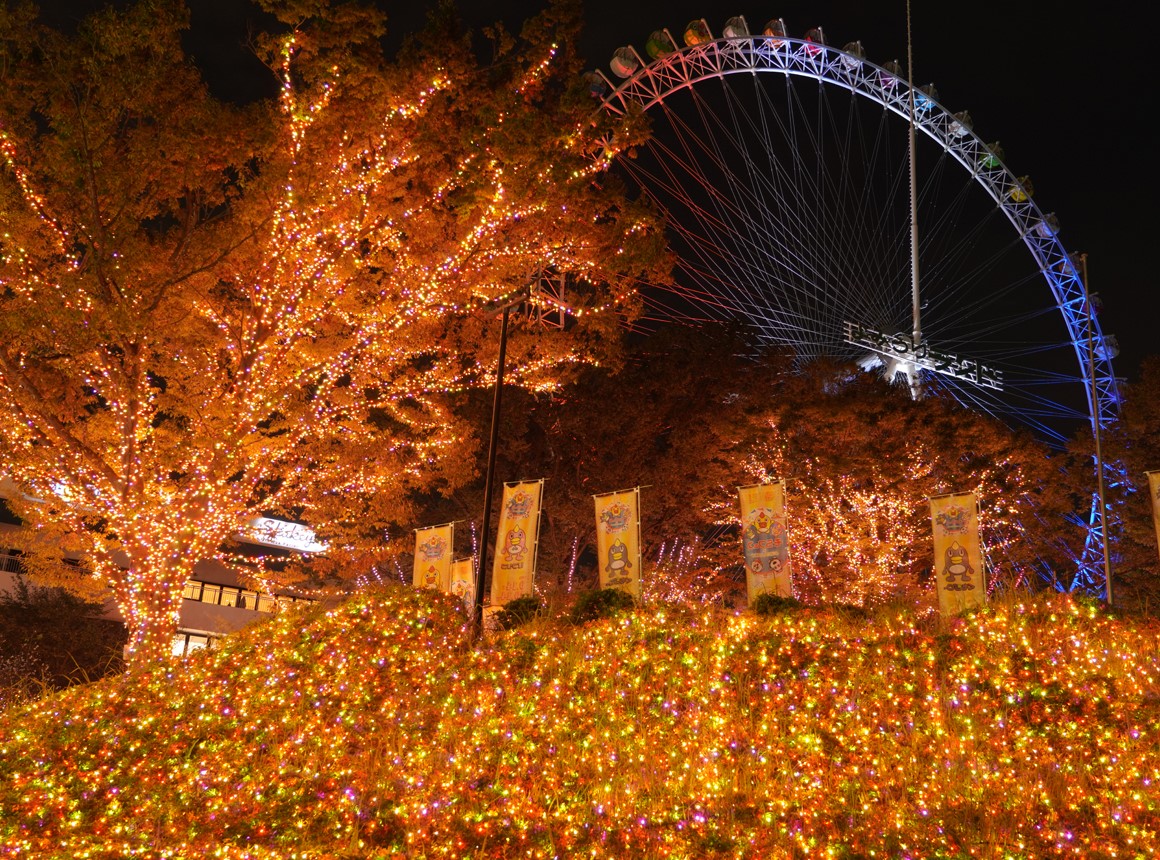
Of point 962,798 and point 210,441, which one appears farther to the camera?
point 210,441

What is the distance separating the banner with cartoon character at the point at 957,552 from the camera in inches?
558

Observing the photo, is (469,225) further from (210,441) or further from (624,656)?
(624,656)

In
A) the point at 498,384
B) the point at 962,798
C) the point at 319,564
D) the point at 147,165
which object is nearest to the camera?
the point at 962,798

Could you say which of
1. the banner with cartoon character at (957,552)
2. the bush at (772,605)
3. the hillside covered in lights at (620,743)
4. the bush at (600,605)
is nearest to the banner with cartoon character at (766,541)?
the bush at (772,605)

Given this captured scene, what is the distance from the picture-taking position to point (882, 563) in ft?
70.3

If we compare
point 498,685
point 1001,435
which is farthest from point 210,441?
point 1001,435

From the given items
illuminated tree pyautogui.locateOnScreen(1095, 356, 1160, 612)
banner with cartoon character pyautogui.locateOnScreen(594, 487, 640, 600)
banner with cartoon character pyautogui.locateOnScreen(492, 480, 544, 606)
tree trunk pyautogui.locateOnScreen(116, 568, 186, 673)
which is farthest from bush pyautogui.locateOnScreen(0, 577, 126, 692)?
illuminated tree pyautogui.locateOnScreen(1095, 356, 1160, 612)

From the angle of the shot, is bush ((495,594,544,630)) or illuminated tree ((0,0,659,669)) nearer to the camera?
illuminated tree ((0,0,659,669))

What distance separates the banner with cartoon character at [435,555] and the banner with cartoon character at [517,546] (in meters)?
2.40

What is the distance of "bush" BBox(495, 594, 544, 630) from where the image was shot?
40.3 feet

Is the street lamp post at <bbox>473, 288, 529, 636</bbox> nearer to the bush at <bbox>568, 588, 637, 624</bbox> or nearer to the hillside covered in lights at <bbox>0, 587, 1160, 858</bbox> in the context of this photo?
the hillside covered in lights at <bbox>0, 587, 1160, 858</bbox>

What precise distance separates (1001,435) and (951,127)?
11.5 m

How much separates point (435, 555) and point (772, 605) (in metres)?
7.55

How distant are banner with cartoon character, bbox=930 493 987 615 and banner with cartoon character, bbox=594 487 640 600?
15.7ft
